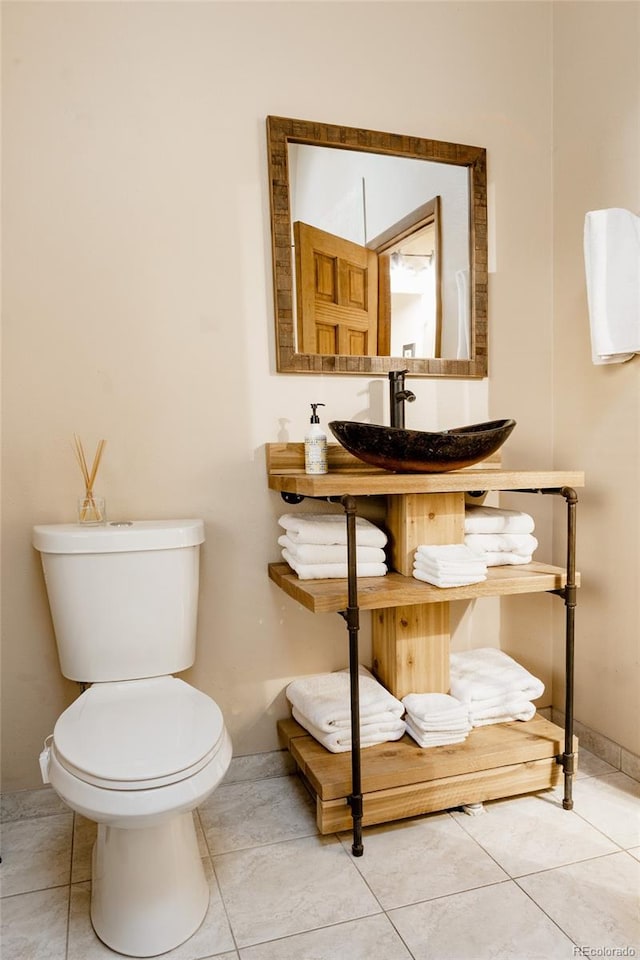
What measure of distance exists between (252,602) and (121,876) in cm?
Answer: 78

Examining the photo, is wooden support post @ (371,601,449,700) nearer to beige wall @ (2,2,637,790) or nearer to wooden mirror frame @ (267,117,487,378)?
beige wall @ (2,2,637,790)

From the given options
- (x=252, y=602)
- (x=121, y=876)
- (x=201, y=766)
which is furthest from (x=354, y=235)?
(x=121, y=876)

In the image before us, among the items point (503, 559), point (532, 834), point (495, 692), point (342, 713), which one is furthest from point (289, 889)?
point (503, 559)

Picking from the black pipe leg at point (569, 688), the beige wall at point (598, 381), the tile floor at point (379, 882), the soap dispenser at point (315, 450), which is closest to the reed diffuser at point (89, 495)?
the soap dispenser at point (315, 450)

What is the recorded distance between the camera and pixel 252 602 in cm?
190

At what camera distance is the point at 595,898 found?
1379mm

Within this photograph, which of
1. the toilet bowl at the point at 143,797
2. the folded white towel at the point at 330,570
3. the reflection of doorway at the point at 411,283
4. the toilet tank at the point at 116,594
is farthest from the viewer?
the reflection of doorway at the point at 411,283

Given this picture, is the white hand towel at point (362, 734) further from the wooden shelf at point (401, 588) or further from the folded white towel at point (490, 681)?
the wooden shelf at point (401, 588)

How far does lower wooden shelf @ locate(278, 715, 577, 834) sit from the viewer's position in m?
1.58

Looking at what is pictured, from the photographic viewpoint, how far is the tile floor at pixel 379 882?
127 centimetres

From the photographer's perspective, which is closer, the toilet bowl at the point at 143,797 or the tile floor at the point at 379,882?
the toilet bowl at the point at 143,797

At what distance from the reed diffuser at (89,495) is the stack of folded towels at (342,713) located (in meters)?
0.75

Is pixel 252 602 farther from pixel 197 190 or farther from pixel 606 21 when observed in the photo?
pixel 606 21

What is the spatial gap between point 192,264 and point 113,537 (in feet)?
2.66
